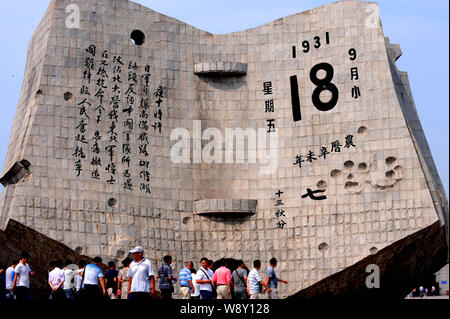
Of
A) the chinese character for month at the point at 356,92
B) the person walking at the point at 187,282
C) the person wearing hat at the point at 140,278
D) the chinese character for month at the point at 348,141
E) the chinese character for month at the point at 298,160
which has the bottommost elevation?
the person wearing hat at the point at 140,278

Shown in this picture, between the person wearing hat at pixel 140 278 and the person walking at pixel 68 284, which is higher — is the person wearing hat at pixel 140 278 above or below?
below

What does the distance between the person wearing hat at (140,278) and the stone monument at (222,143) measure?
8.62 m

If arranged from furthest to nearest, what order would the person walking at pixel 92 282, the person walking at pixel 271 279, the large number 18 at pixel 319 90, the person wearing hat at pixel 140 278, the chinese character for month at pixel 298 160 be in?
the large number 18 at pixel 319 90
the chinese character for month at pixel 298 160
the person walking at pixel 271 279
the person walking at pixel 92 282
the person wearing hat at pixel 140 278

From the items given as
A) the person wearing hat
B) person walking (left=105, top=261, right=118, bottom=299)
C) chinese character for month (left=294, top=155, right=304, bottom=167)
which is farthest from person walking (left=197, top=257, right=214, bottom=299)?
chinese character for month (left=294, top=155, right=304, bottom=167)

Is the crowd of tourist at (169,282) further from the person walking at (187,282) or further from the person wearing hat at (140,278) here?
the person wearing hat at (140,278)

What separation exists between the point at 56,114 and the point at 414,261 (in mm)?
10962

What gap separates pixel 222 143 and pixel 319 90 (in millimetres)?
3281

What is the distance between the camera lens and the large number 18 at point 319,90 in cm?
2703

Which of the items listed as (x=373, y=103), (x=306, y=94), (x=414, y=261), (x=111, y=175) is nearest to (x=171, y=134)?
(x=111, y=175)

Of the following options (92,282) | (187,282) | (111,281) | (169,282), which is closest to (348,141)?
(187,282)

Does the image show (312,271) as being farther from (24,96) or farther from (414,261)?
(24,96)

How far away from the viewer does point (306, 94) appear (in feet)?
89.7

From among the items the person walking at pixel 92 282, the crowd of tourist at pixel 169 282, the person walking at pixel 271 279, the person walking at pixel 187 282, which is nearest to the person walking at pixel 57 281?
the crowd of tourist at pixel 169 282

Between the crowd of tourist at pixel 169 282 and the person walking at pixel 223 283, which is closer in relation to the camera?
the crowd of tourist at pixel 169 282
